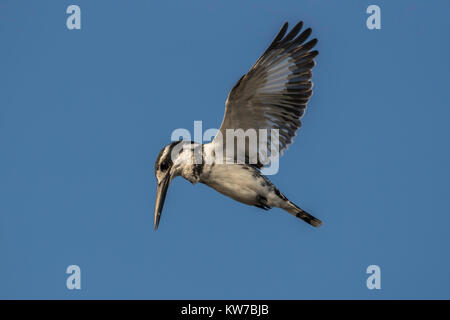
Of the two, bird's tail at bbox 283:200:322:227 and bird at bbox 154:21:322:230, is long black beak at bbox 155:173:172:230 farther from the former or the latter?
bird's tail at bbox 283:200:322:227

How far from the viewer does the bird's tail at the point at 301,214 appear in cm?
741

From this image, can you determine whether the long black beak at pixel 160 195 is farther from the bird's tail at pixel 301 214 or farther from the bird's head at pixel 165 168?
the bird's tail at pixel 301 214

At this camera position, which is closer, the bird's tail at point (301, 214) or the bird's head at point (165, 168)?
the bird's head at point (165, 168)

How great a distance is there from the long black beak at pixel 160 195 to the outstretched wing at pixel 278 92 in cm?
64

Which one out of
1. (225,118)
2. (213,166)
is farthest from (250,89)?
(213,166)

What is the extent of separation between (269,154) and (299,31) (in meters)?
1.30

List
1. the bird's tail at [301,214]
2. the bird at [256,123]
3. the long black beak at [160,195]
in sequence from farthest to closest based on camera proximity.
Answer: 1. the bird's tail at [301,214]
2. the long black beak at [160,195]
3. the bird at [256,123]

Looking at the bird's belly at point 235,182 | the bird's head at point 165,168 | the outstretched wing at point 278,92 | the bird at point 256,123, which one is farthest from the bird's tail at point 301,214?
the bird's head at point 165,168

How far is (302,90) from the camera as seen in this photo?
287 inches

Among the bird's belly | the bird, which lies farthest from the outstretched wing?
the bird's belly

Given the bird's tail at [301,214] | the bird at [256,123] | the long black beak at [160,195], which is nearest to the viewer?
the bird at [256,123]

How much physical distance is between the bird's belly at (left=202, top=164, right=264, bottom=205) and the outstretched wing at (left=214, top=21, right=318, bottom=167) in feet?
0.91

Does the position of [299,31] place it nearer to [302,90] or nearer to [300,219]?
[302,90]

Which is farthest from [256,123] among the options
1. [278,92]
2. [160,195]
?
[160,195]
